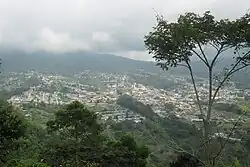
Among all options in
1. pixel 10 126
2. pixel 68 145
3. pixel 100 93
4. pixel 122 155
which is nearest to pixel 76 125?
pixel 122 155

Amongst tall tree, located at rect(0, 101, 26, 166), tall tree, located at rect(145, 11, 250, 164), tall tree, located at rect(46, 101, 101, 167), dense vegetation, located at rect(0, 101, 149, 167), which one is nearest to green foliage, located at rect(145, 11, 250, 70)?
tall tree, located at rect(145, 11, 250, 164)

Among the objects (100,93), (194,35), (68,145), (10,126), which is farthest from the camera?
(100,93)

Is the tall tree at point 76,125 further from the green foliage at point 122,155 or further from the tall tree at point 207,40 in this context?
the tall tree at point 207,40

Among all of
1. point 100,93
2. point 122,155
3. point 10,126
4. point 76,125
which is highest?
point 10,126

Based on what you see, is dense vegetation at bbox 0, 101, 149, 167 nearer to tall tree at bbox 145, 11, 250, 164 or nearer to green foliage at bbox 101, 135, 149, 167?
green foliage at bbox 101, 135, 149, 167

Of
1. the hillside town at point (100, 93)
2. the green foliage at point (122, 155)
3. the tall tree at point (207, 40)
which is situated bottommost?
the hillside town at point (100, 93)

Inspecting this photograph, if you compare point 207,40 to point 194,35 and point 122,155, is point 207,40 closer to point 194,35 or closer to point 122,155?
point 194,35

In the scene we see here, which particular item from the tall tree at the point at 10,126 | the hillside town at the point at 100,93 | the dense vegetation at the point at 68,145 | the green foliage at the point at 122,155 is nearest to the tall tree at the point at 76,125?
the dense vegetation at the point at 68,145

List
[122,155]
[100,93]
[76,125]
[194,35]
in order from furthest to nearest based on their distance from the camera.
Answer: [100,93]
[76,125]
[122,155]
[194,35]
